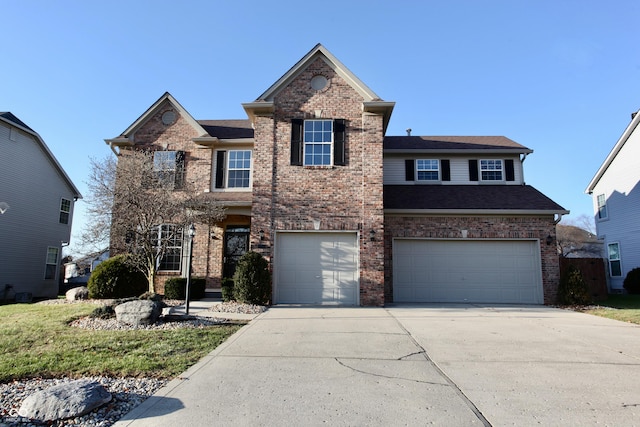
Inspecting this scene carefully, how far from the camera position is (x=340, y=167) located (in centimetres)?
1316

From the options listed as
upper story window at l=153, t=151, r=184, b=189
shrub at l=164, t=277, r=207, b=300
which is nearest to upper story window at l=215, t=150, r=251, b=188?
upper story window at l=153, t=151, r=184, b=189

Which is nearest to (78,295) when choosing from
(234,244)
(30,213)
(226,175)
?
(234,244)

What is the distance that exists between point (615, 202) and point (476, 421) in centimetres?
2235

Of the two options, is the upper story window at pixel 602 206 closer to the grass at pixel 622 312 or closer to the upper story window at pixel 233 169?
the grass at pixel 622 312

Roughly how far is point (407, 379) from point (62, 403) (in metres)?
3.75

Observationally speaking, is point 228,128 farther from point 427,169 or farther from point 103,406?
point 103,406

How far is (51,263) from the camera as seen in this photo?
19859 mm

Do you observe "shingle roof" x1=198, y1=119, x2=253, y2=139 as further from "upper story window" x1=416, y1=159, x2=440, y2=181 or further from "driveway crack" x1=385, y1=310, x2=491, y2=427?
"driveway crack" x1=385, y1=310, x2=491, y2=427

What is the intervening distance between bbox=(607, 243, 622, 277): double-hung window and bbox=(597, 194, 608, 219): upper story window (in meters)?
1.70

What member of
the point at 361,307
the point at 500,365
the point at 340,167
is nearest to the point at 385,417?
the point at 500,365

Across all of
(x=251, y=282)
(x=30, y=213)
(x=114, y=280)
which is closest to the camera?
(x=251, y=282)

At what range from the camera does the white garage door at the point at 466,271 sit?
13.8 meters

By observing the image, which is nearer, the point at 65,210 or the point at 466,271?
the point at 466,271

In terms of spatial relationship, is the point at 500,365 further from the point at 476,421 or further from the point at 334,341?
the point at 334,341
